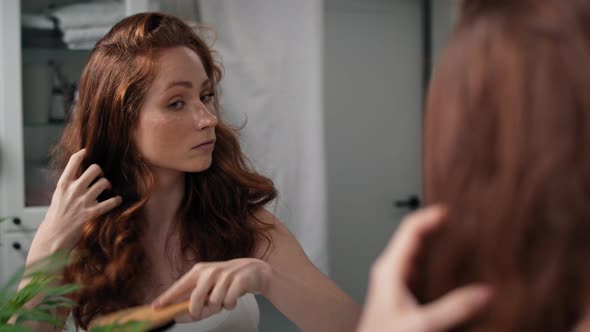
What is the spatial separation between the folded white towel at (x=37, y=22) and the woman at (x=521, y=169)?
81.3 inches

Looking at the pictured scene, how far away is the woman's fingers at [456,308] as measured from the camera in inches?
16.8

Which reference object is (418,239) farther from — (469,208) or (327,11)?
(327,11)

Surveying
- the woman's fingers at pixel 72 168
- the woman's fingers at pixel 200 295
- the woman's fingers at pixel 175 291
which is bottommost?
the woman's fingers at pixel 200 295

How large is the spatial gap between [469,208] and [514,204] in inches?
1.2

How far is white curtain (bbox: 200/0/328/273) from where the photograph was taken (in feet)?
7.07

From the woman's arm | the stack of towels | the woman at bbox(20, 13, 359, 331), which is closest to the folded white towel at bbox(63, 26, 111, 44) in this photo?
the stack of towels

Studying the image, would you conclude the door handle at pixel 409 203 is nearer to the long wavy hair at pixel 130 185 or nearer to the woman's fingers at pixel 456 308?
the long wavy hair at pixel 130 185

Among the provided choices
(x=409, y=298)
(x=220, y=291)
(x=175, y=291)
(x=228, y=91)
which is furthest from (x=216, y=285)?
(x=228, y=91)

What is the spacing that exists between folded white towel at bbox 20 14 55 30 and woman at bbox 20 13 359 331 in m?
0.90

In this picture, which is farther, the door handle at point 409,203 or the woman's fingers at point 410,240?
the door handle at point 409,203

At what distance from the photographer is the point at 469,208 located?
0.44 metres

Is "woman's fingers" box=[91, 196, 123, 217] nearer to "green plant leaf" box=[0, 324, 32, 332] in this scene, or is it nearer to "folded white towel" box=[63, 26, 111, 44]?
"green plant leaf" box=[0, 324, 32, 332]

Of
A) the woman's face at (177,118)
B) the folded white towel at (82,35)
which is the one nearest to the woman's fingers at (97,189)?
the woman's face at (177,118)

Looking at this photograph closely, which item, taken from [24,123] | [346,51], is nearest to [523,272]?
[24,123]
